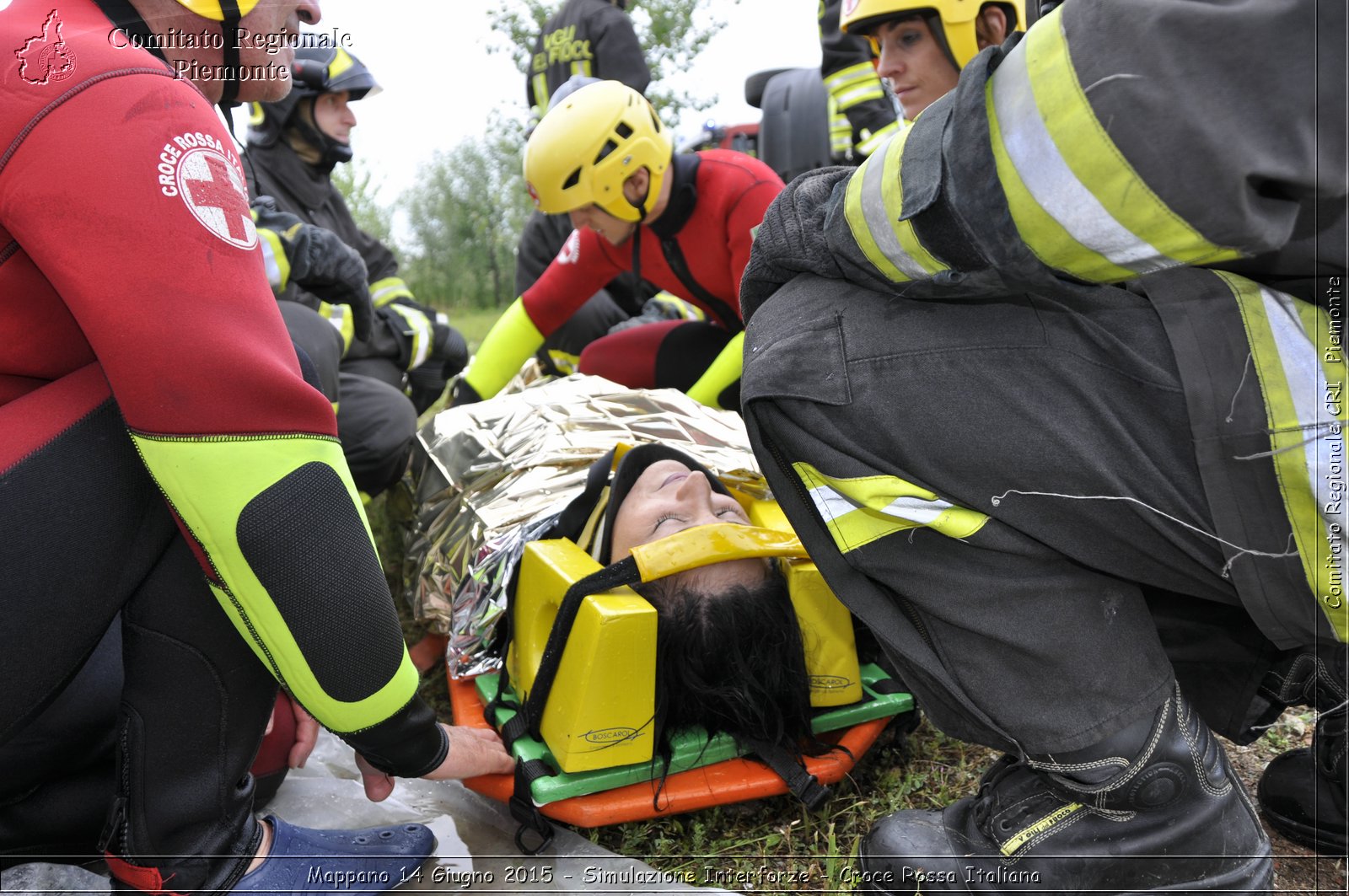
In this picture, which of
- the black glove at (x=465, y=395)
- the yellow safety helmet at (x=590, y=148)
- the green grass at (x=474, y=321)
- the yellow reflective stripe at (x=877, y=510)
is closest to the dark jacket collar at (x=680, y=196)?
the yellow safety helmet at (x=590, y=148)

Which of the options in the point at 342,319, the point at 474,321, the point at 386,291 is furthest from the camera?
the point at 474,321

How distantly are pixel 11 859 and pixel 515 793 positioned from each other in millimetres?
934

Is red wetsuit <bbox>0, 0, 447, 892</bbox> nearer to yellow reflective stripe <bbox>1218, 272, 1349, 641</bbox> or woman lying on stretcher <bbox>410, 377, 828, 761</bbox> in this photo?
woman lying on stretcher <bbox>410, 377, 828, 761</bbox>

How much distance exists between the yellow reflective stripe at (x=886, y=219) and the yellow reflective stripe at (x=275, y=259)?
197 cm

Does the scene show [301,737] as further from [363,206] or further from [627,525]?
[363,206]

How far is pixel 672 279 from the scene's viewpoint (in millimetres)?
3975

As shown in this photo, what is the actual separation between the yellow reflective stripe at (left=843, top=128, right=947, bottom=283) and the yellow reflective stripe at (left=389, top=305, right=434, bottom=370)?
3.13 m

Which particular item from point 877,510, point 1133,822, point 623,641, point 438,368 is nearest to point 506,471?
point 623,641

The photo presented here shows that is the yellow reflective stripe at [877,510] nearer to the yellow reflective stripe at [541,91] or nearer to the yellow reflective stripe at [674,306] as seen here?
the yellow reflective stripe at [674,306]

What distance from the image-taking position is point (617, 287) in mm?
5855

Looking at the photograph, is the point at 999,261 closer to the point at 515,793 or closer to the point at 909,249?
the point at 909,249

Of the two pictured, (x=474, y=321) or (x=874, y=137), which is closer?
(x=874, y=137)

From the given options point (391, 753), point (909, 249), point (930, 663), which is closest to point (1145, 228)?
point (909, 249)

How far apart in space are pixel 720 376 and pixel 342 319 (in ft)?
5.06
